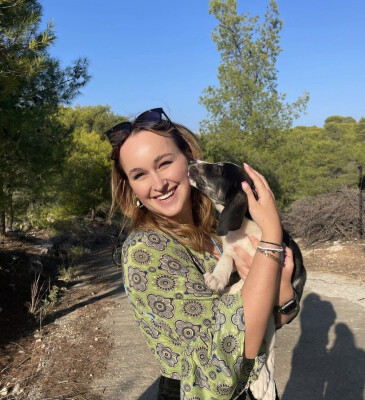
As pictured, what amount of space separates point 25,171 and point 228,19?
9.14 m

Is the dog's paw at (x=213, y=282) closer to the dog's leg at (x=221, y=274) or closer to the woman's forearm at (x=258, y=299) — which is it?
the dog's leg at (x=221, y=274)

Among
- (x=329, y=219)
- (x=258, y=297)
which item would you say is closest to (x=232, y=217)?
(x=258, y=297)

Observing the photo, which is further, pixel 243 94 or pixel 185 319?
pixel 243 94

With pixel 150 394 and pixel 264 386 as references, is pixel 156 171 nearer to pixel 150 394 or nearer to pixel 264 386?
pixel 264 386

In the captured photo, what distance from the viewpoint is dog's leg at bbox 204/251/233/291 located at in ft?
4.80

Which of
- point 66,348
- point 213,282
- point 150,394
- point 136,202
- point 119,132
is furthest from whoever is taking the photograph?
point 66,348

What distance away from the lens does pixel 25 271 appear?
25.5 feet

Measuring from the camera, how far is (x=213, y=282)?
147 cm

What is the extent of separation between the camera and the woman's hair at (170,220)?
1.58 meters

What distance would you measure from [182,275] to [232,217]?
0.55m

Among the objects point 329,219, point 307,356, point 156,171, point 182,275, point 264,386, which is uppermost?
point 156,171

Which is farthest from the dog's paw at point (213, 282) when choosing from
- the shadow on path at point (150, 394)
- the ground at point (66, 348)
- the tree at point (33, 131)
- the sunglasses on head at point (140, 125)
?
the tree at point (33, 131)

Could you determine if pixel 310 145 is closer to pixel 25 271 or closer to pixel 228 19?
pixel 228 19

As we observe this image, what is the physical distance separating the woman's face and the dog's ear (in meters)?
0.28
